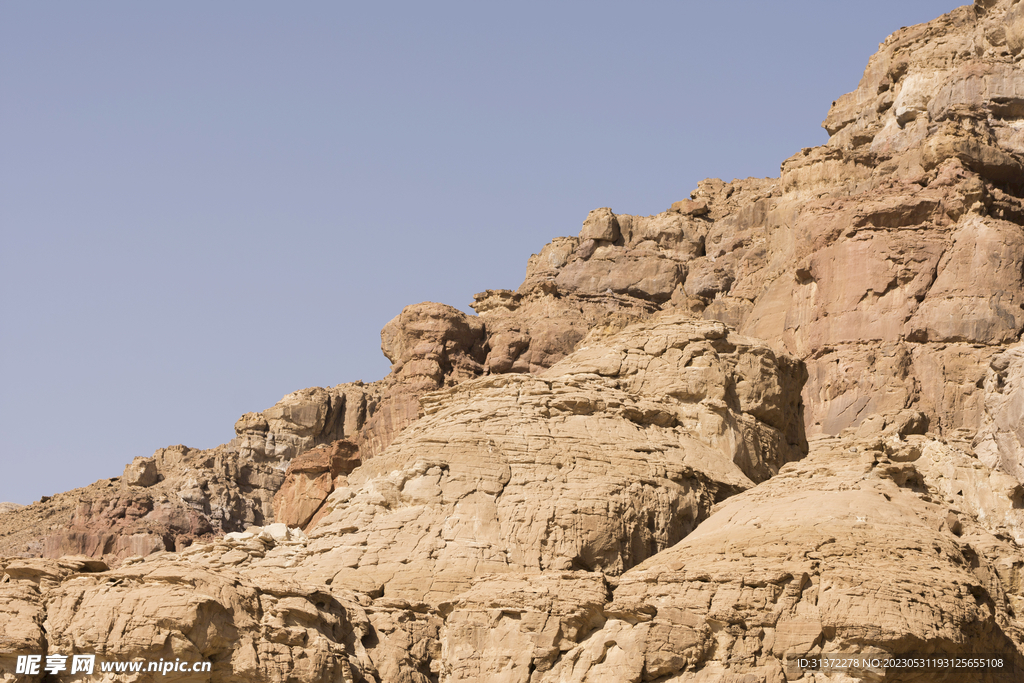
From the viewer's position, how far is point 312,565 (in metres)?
36.3

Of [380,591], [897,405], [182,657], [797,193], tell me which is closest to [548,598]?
[380,591]

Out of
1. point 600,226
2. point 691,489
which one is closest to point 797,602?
point 691,489

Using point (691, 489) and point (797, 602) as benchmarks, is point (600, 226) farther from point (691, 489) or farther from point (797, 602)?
point (797, 602)

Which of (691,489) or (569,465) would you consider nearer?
(569,465)

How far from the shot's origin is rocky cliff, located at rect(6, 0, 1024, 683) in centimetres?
3017

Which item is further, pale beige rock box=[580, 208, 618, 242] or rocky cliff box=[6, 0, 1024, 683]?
pale beige rock box=[580, 208, 618, 242]

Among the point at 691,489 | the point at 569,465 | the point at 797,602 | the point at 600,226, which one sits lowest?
the point at 797,602

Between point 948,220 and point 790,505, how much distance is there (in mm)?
23368

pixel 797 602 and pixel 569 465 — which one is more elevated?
pixel 569 465

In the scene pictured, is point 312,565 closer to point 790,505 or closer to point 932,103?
point 790,505

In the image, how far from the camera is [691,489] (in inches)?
1529

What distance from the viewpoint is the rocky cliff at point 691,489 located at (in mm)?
30172

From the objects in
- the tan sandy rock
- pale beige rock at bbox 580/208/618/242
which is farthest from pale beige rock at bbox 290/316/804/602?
pale beige rock at bbox 580/208/618/242

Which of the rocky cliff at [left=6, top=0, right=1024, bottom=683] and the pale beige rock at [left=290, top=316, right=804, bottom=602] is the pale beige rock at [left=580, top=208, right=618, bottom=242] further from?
the pale beige rock at [left=290, top=316, right=804, bottom=602]
